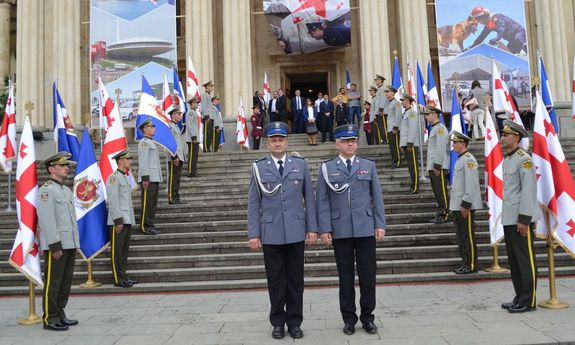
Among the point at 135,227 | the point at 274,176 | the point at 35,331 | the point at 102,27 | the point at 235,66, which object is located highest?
the point at 102,27

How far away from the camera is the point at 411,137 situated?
1161 centimetres

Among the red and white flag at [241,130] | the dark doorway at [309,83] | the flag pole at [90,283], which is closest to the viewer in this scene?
the flag pole at [90,283]

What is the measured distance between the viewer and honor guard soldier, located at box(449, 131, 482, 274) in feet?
27.0

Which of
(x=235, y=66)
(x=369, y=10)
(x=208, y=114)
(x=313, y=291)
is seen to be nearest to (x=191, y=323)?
(x=313, y=291)

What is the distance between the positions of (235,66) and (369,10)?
17.3ft

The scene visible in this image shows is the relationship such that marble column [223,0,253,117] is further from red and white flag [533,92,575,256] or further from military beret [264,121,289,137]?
military beret [264,121,289,137]

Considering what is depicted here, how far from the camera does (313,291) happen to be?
7.88m

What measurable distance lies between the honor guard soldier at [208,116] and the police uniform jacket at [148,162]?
4358 mm

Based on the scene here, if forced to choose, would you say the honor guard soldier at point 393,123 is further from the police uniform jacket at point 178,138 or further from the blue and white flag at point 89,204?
the blue and white flag at point 89,204

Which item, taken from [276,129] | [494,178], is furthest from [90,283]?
[494,178]

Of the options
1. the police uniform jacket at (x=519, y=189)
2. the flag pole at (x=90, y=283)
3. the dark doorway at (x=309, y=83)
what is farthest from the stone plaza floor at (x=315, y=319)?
the dark doorway at (x=309, y=83)

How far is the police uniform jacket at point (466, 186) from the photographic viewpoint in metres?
8.23

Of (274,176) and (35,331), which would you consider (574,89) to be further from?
(35,331)

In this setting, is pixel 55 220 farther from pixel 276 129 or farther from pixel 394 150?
pixel 394 150
